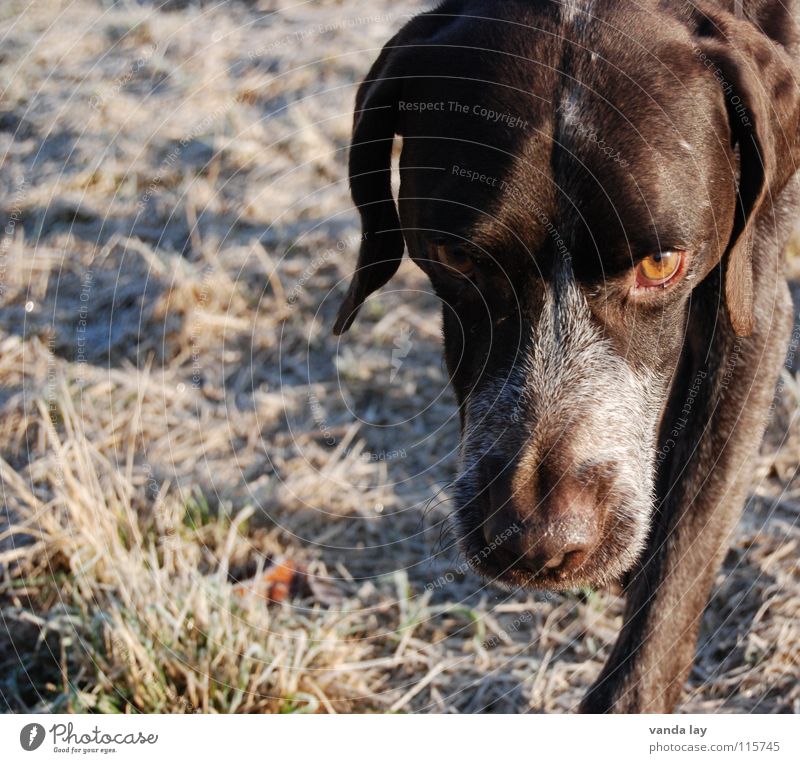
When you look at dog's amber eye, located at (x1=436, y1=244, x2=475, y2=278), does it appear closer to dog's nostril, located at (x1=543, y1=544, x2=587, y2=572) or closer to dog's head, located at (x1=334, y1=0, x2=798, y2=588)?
dog's head, located at (x1=334, y1=0, x2=798, y2=588)

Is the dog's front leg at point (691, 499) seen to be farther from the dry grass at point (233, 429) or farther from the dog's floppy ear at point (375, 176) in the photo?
the dog's floppy ear at point (375, 176)

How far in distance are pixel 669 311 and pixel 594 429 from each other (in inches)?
15.9

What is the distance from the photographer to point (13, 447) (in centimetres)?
448

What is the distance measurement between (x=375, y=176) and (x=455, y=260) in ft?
1.83

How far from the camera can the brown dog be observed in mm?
2822

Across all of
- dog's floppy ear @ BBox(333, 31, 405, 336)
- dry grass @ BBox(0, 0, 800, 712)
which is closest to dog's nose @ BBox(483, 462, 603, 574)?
dry grass @ BBox(0, 0, 800, 712)

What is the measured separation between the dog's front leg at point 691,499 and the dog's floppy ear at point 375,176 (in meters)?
1.02

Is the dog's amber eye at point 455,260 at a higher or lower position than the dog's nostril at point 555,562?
higher

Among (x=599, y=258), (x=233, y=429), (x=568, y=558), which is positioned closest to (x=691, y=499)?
(x=568, y=558)

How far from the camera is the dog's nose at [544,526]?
269cm

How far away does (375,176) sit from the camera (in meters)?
3.40

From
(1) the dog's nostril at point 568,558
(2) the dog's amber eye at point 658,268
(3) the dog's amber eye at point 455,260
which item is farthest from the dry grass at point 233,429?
(2) the dog's amber eye at point 658,268
